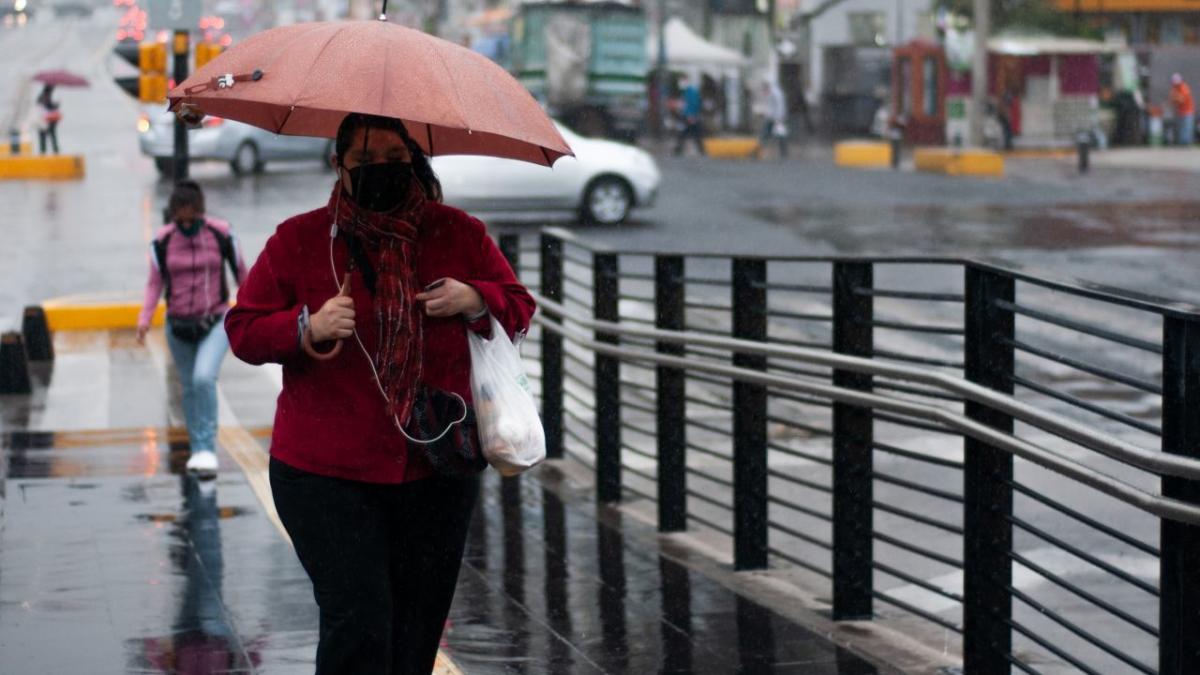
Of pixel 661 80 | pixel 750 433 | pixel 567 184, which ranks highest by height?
pixel 661 80

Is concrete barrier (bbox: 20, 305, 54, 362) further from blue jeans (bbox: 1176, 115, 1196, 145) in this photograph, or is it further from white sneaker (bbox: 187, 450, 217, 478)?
blue jeans (bbox: 1176, 115, 1196, 145)

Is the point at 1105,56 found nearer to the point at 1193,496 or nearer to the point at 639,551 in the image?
the point at 639,551

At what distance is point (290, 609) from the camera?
703cm

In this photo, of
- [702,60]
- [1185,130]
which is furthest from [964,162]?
[702,60]

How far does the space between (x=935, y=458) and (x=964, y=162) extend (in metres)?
31.0

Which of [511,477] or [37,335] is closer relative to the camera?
[511,477]

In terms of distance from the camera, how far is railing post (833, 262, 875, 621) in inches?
285

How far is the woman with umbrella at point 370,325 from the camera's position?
439 centimetres

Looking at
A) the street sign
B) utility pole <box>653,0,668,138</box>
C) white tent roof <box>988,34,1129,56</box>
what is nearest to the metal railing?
the street sign

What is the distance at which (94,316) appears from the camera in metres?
16.9

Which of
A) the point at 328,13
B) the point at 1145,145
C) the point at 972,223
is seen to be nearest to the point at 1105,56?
the point at 1145,145

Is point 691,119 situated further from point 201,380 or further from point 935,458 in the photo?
point 935,458

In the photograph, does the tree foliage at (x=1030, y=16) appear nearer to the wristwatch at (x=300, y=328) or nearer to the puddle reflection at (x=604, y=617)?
the puddle reflection at (x=604, y=617)

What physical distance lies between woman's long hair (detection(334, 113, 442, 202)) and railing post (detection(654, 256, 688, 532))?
4.59 meters
